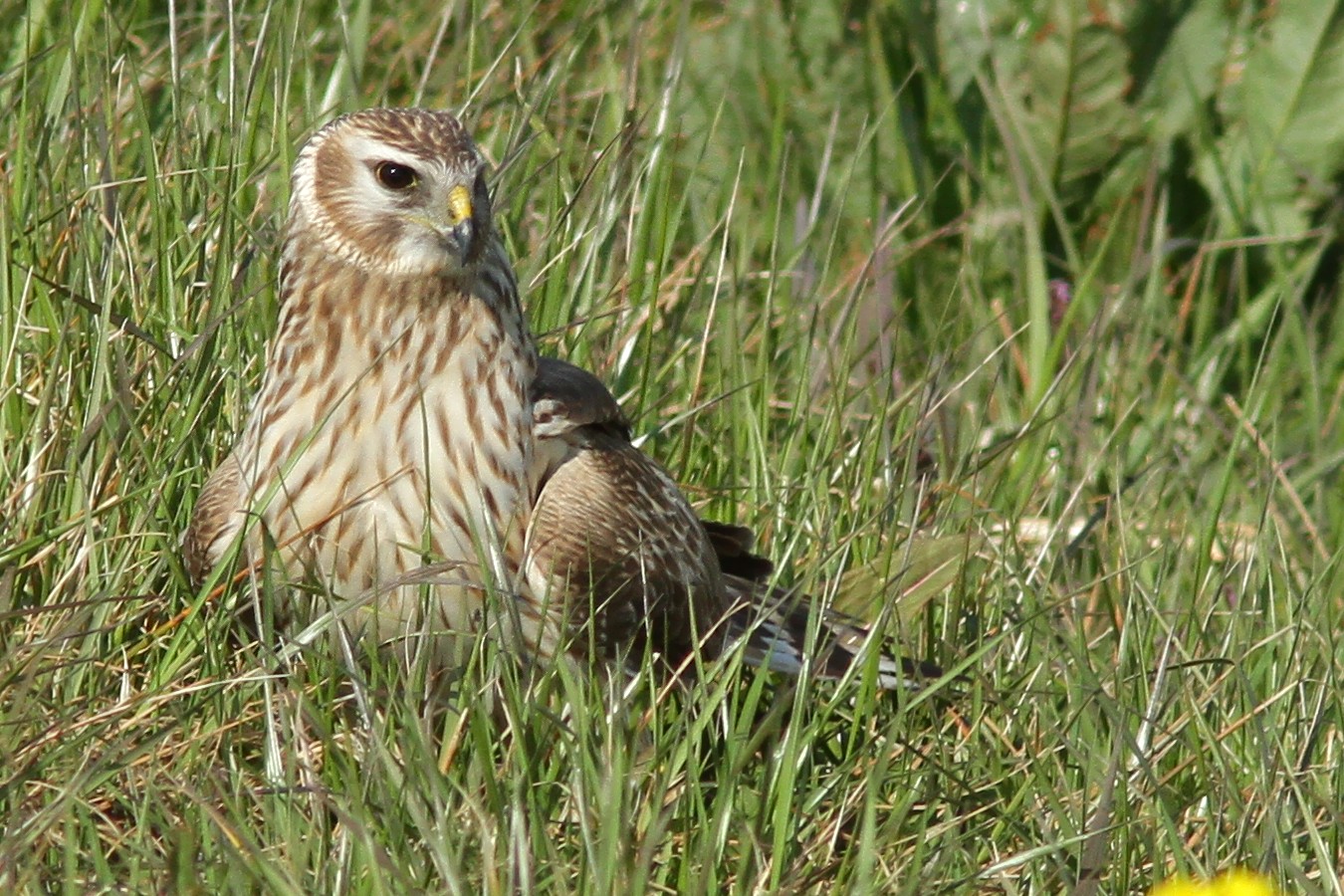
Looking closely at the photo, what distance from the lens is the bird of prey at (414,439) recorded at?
13.6ft

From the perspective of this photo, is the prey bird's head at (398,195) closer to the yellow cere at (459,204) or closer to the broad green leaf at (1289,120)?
the yellow cere at (459,204)

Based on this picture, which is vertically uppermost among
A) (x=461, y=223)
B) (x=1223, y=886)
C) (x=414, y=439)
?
(x=461, y=223)

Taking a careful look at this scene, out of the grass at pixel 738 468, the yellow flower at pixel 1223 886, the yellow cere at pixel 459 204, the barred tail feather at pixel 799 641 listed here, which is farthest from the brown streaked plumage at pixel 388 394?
the yellow flower at pixel 1223 886

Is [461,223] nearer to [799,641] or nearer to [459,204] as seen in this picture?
[459,204]

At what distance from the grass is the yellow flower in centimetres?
6

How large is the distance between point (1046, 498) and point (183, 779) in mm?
2688

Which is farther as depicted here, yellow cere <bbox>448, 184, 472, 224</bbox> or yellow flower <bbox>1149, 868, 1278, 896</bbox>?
yellow cere <bbox>448, 184, 472, 224</bbox>

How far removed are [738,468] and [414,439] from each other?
1.18 m

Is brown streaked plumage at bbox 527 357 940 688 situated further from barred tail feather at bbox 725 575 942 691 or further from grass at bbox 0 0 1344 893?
grass at bbox 0 0 1344 893

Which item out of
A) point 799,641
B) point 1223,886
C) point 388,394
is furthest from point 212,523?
point 1223,886

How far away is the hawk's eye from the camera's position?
4.27 meters

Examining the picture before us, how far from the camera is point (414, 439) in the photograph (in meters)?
4.25

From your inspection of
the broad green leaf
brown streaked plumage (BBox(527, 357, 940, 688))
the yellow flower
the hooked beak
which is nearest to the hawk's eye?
the hooked beak

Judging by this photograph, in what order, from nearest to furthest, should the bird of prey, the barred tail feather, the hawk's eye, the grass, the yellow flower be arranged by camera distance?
1. the yellow flower
2. the grass
3. the barred tail feather
4. the bird of prey
5. the hawk's eye
